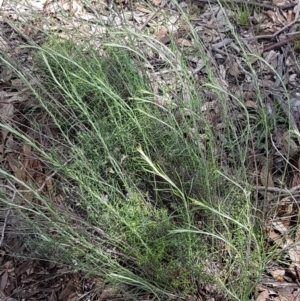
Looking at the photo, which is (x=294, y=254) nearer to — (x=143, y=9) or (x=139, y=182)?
(x=139, y=182)

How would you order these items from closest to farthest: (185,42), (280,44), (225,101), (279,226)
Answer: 1. (225,101)
2. (279,226)
3. (280,44)
4. (185,42)

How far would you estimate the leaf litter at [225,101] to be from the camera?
178cm

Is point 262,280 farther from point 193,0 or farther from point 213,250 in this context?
point 193,0

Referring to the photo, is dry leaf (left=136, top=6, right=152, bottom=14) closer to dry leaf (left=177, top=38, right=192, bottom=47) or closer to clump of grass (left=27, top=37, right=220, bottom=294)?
dry leaf (left=177, top=38, right=192, bottom=47)

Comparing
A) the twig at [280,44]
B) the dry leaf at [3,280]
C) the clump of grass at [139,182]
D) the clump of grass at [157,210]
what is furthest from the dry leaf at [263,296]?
the twig at [280,44]

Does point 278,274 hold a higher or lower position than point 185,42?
lower

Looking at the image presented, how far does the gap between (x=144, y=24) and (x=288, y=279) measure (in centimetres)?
142

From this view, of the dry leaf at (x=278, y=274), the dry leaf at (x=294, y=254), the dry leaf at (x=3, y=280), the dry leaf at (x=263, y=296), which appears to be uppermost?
the dry leaf at (x=294, y=254)

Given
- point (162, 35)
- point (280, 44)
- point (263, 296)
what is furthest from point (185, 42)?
point (263, 296)

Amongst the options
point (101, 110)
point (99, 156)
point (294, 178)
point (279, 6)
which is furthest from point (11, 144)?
point (279, 6)

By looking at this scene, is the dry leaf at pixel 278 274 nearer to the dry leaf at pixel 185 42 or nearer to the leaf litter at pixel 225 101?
the leaf litter at pixel 225 101

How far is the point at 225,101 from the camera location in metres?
1.70

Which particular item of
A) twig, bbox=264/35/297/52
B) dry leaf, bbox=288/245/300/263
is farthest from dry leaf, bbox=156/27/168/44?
dry leaf, bbox=288/245/300/263

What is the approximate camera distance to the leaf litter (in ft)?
5.85
